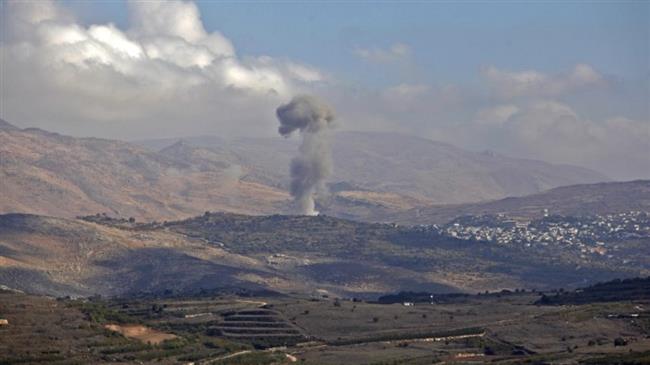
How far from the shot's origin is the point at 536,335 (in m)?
149

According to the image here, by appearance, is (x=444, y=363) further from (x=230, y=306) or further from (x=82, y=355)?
(x=230, y=306)

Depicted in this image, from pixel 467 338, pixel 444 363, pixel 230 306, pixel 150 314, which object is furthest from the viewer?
pixel 230 306

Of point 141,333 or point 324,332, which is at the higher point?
point 324,332

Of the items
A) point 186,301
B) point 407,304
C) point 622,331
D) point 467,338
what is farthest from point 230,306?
point 622,331

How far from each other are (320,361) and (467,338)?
20.8 meters

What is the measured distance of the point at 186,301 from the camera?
19212 cm

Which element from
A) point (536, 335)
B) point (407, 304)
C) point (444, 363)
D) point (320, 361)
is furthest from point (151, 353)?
point (407, 304)

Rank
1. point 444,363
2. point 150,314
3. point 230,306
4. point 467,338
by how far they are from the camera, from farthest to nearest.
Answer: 1. point 230,306
2. point 150,314
3. point 467,338
4. point 444,363

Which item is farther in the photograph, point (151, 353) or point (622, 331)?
point (622, 331)

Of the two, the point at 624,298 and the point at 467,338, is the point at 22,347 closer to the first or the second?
the point at 467,338

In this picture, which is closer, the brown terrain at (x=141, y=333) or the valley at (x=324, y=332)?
the valley at (x=324, y=332)

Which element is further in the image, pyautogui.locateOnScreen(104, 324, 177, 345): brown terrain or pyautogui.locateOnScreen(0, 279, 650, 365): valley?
pyautogui.locateOnScreen(104, 324, 177, 345): brown terrain

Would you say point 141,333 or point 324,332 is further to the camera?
point 324,332

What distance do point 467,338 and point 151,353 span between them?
34528 mm
